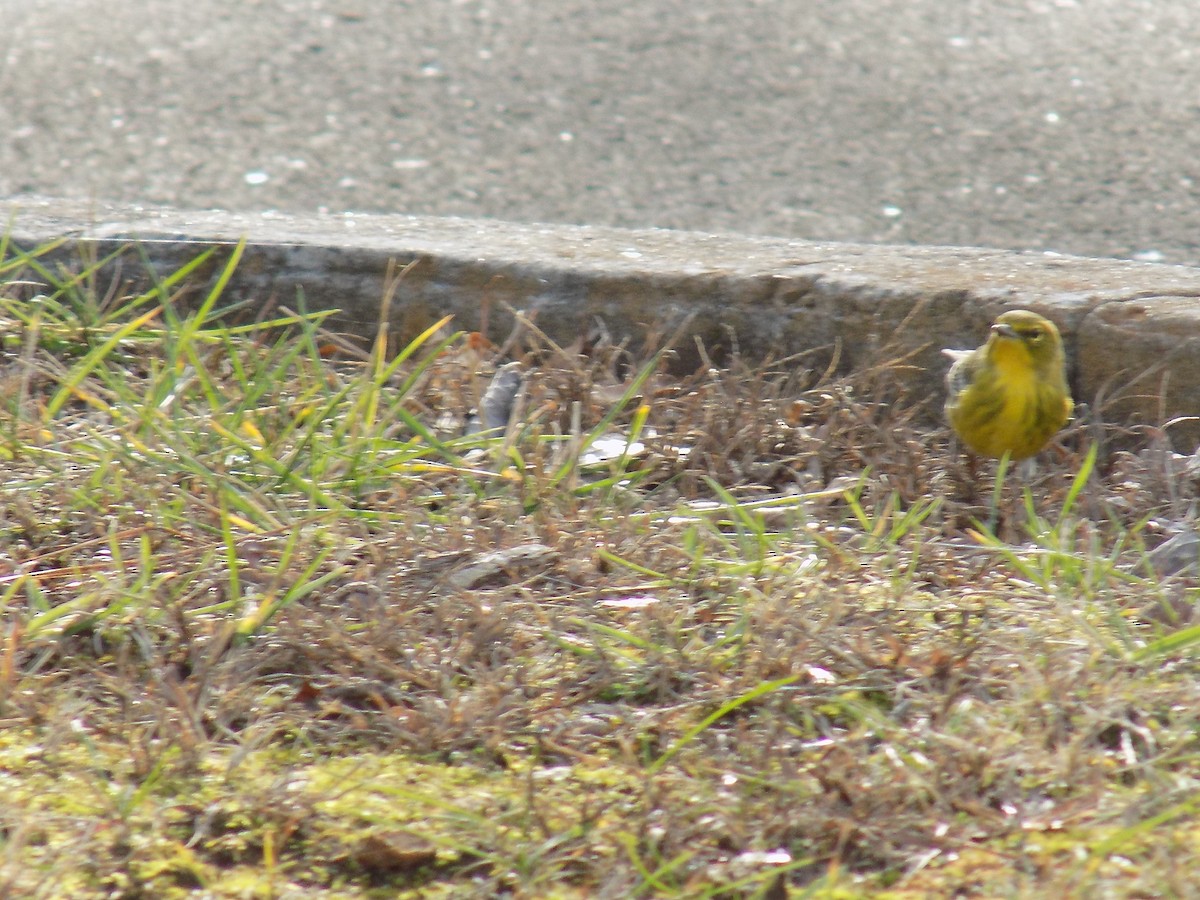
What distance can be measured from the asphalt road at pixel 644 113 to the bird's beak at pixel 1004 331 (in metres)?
1.77

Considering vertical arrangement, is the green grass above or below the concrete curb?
below

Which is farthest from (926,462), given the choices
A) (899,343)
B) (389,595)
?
(389,595)

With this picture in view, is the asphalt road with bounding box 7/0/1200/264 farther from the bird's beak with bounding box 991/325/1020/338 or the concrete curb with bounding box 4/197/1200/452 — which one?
the bird's beak with bounding box 991/325/1020/338

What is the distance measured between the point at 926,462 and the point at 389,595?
1.22m

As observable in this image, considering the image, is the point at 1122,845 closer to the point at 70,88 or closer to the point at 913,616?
the point at 913,616

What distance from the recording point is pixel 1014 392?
110 inches

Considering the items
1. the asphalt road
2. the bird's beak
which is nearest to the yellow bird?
the bird's beak

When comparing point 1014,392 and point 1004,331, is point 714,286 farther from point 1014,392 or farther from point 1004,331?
point 1014,392

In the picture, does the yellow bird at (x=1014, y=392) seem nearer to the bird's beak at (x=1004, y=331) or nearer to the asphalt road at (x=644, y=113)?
the bird's beak at (x=1004, y=331)

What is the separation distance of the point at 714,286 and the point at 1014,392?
835mm

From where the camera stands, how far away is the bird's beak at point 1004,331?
2.94m

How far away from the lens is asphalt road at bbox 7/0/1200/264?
501 centimetres

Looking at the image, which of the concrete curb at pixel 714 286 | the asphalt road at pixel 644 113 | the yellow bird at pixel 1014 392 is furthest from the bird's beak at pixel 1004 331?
the asphalt road at pixel 644 113

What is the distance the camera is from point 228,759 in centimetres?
196
